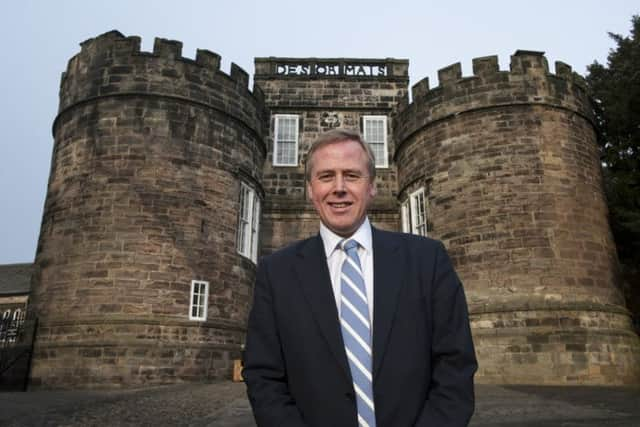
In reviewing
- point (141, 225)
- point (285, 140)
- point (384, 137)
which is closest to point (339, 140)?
point (141, 225)

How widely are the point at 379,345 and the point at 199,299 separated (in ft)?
34.1

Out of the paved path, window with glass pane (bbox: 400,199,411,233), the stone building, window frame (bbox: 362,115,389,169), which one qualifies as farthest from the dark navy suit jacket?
window frame (bbox: 362,115,389,169)

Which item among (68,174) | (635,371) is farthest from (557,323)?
(68,174)

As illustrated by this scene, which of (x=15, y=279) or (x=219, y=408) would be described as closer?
(x=219, y=408)

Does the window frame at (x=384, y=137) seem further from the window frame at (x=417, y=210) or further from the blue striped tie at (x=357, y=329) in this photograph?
the blue striped tie at (x=357, y=329)

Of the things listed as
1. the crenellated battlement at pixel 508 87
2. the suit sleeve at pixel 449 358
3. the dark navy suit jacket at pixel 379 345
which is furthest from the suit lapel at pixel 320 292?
the crenellated battlement at pixel 508 87

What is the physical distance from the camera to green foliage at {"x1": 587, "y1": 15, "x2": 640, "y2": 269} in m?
11.6

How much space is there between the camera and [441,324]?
1970 millimetres

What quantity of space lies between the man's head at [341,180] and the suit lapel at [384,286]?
0.15 m

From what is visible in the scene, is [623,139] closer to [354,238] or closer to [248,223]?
[248,223]

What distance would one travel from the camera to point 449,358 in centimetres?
191

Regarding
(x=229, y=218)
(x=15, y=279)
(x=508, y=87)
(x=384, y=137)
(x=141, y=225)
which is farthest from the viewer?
(x=15, y=279)

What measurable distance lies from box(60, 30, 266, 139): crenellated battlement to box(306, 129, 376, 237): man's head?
11299 mm

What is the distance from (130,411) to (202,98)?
8.38 metres
